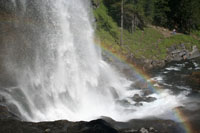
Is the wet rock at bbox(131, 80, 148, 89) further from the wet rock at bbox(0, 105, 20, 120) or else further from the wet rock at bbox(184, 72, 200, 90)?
the wet rock at bbox(0, 105, 20, 120)

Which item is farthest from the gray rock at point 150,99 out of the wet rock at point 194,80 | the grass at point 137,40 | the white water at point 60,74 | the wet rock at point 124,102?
the grass at point 137,40

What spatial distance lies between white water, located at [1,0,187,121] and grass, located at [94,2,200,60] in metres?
10.1

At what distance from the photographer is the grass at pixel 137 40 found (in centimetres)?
3198

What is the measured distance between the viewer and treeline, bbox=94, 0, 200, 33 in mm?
37188

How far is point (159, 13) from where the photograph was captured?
43.3 metres

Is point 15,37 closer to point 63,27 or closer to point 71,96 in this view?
point 63,27

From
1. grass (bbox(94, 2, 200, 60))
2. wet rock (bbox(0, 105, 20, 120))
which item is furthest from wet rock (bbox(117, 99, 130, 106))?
grass (bbox(94, 2, 200, 60))

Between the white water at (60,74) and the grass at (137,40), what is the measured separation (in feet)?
33.3

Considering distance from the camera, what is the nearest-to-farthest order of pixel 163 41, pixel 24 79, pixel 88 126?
pixel 88 126 < pixel 24 79 < pixel 163 41

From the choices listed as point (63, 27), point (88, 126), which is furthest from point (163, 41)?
point (88, 126)

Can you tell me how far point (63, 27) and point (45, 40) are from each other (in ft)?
7.03

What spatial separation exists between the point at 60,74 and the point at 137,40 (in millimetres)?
20717

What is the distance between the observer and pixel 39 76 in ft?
59.6

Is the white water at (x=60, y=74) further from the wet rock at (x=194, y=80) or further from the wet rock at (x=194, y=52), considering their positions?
the wet rock at (x=194, y=52)
